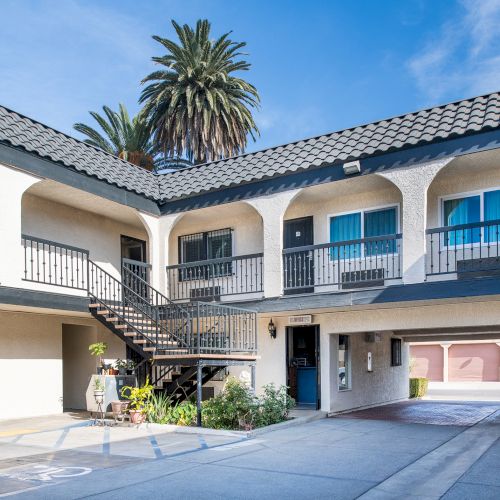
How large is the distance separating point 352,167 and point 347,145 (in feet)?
3.02

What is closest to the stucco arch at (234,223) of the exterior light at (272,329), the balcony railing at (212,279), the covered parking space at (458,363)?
the balcony railing at (212,279)

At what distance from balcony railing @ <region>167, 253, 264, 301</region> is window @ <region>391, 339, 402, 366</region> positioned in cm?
680

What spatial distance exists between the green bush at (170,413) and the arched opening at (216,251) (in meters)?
3.24

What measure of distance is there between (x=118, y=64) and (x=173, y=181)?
23.7 feet

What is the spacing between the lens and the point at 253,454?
29.7 feet

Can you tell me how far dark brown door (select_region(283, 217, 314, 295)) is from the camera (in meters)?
14.2

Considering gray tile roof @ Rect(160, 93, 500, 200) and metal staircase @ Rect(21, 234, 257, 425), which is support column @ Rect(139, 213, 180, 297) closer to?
metal staircase @ Rect(21, 234, 257, 425)

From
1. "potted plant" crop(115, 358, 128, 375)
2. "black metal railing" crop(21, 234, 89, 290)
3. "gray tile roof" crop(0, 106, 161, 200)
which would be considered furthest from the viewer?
"potted plant" crop(115, 358, 128, 375)

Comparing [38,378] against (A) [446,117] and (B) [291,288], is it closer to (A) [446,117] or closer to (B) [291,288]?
(B) [291,288]

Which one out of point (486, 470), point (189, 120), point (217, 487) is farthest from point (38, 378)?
point (189, 120)

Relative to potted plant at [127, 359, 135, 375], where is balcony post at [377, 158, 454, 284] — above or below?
above

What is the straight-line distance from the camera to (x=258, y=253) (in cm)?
1482

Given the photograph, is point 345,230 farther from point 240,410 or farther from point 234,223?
point 240,410

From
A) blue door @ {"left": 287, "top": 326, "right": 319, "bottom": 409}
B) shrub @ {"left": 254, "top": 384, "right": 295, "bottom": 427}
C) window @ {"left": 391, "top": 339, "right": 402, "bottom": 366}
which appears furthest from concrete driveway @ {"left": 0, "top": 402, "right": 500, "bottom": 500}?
window @ {"left": 391, "top": 339, "right": 402, "bottom": 366}
